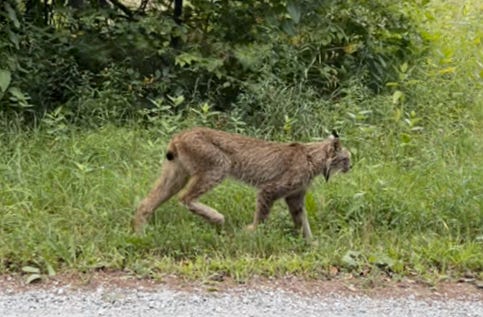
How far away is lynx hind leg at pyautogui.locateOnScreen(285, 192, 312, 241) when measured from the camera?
776 centimetres

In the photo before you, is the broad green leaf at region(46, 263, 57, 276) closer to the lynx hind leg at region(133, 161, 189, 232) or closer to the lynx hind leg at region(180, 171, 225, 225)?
the lynx hind leg at region(133, 161, 189, 232)

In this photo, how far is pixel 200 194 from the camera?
7820mm

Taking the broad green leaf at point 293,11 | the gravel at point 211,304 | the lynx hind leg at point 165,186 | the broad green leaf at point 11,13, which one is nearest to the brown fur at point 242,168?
the lynx hind leg at point 165,186

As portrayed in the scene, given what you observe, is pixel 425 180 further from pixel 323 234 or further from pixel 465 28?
pixel 465 28

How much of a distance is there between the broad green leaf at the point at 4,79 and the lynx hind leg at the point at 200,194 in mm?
2607

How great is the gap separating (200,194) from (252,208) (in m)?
0.69

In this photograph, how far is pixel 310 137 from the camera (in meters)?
10.0

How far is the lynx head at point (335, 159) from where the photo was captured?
8.13 metres

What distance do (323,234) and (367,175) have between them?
48.7 inches

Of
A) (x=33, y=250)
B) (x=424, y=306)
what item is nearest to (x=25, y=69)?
(x=33, y=250)

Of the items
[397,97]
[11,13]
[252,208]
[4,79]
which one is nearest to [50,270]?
[252,208]

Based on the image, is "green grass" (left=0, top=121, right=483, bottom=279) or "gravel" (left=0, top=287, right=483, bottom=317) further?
"green grass" (left=0, top=121, right=483, bottom=279)

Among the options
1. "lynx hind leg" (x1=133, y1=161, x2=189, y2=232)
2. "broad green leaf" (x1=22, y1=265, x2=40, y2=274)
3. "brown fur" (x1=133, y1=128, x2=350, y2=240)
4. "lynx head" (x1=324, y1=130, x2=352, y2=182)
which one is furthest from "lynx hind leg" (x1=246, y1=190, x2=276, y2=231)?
"broad green leaf" (x1=22, y1=265, x2=40, y2=274)

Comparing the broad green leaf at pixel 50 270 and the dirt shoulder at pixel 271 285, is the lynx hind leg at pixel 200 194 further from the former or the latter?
the broad green leaf at pixel 50 270
